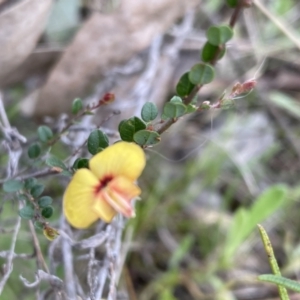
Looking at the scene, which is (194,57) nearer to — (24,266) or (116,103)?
(116,103)

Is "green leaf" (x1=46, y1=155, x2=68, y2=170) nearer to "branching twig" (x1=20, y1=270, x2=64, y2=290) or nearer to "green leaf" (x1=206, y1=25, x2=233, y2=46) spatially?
"branching twig" (x1=20, y1=270, x2=64, y2=290)

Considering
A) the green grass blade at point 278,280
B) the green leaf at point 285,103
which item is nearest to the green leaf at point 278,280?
the green grass blade at point 278,280

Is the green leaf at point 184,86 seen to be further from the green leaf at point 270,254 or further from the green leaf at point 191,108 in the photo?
the green leaf at point 270,254

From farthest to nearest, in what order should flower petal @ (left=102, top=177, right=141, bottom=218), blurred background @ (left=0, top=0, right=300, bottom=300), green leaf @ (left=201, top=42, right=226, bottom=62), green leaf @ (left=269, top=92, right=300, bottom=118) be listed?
green leaf @ (left=269, top=92, right=300, bottom=118) < blurred background @ (left=0, top=0, right=300, bottom=300) < green leaf @ (left=201, top=42, right=226, bottom=62) < flower petal @ (left=102, top=177, right=141, bottom=218)

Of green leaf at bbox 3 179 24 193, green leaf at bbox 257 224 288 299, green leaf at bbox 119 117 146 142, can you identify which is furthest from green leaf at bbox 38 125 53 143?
green leaf at bbox 257 224 288 299

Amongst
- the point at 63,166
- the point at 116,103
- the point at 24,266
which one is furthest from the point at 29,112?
the point at 63,166

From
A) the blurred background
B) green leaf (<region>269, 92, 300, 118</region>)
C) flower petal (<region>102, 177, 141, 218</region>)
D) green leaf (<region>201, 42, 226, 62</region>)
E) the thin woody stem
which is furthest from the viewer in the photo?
green leaf (<region>269, 92, 300, 118</region>)

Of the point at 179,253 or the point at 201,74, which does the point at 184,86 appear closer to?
the point at 201,74

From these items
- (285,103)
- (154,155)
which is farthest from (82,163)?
(285,103)
